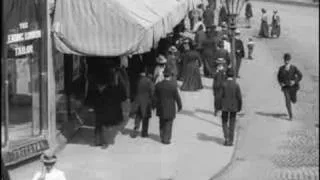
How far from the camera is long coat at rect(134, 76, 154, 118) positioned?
1639cm

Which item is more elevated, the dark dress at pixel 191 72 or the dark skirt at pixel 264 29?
the dark skirt at pixel 264 29

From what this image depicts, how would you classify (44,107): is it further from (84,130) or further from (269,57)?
(269,57)

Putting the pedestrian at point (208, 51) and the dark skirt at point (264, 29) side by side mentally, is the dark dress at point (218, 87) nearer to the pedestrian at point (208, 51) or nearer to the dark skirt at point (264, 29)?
the pedestrian at point (208, 51)

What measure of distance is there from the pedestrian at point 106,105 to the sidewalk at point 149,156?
351 millimetres

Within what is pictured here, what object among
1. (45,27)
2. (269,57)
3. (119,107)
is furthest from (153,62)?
(269,57)

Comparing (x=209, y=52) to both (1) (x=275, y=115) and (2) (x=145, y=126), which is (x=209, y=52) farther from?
(2) (x=145, y=126)

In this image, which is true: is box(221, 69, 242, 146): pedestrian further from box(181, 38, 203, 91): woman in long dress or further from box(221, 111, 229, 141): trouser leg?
box(181, 38, 203, 91): woman in long dress

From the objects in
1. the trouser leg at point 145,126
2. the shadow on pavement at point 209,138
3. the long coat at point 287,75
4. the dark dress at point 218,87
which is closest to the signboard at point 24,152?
the trouser leg at point 145,126

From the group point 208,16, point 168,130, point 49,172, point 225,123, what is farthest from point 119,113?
point 208,16

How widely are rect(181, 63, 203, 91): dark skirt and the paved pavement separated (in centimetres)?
153

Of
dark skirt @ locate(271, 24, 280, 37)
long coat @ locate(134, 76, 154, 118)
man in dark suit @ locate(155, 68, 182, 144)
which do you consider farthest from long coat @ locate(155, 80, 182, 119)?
→ dark skirt @ locate(271, 24, 280, 37)

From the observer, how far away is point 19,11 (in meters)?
13.6

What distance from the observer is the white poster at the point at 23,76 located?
13992 mm

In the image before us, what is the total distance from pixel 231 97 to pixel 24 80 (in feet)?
14.0
